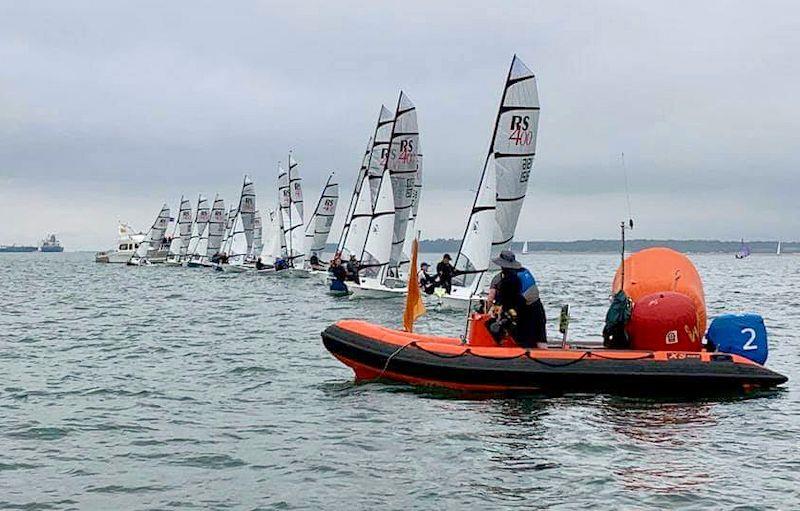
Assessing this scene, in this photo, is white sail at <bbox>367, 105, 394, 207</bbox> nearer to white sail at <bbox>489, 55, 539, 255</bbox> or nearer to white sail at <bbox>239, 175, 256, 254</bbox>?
white sail at <bbox>489, 55, 539, 255</bbox>

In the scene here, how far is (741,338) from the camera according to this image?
13844 millimetres

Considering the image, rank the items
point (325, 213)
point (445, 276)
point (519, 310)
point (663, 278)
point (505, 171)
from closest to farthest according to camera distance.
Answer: point (519, 310), point (663, 278), point (505, 171), point (445, 276), point (325, 213)

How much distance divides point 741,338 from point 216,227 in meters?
68.4

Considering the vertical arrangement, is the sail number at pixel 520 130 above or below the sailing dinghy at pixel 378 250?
above

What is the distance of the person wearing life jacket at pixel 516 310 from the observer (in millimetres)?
13906

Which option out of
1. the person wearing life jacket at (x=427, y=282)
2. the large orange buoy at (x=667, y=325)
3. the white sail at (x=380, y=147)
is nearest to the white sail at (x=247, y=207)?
the white sail at (x=380, y=147)

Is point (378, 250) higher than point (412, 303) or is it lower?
higher

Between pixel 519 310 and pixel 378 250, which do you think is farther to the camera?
pixel 378 250

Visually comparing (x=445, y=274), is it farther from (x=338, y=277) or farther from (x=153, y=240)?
(x=153, y=240)

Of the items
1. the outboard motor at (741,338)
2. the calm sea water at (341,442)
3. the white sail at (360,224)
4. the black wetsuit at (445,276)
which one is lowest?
the calm sea water at (341,442)

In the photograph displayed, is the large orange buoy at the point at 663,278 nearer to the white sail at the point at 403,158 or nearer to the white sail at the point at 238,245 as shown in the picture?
the white sail at the point at 403,158

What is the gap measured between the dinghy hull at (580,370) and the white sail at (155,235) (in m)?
80.7

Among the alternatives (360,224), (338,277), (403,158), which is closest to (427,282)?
(403,158)

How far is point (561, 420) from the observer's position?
11664 mm
